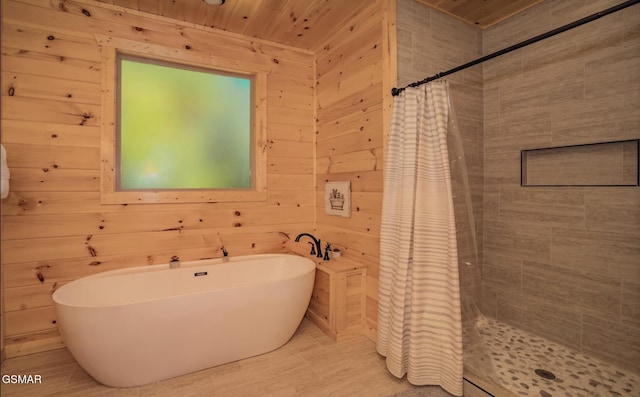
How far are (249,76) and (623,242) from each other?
3.09 m

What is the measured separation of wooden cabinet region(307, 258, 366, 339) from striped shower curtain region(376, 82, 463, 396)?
486 millimetres

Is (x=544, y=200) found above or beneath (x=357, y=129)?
beneath

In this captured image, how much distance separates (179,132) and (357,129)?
1.48 meters

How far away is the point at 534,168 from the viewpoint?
2.72 meters

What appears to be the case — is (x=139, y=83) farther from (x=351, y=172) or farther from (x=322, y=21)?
(x=351, y=172)

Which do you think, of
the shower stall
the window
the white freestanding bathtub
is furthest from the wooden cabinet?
the window

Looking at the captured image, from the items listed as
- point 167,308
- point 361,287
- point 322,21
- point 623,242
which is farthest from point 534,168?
point 167,308

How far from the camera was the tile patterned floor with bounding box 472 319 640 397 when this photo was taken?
2.02 meters

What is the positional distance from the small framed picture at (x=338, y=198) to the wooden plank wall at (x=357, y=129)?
0.04 metres

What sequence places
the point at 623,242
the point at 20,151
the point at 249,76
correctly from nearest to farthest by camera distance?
1. the point at 623,242
2. the point at 20,151
3. the point at 249,76

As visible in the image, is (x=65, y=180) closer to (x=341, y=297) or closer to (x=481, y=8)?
(x=341, y=297)

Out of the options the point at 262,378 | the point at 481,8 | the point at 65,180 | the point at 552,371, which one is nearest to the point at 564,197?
the point at 552,371

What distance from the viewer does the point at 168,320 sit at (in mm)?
2021

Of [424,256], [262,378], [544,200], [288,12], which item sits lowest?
[262,378]
